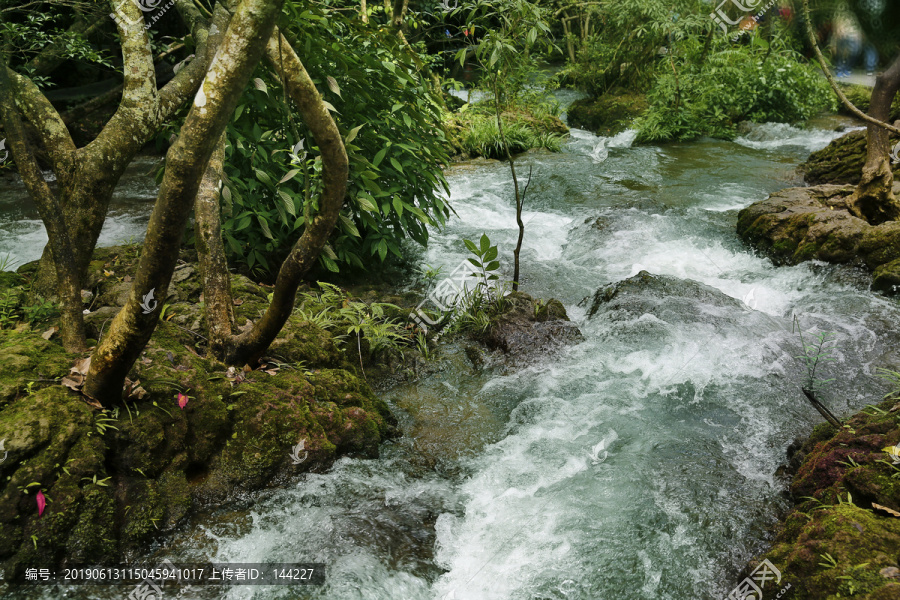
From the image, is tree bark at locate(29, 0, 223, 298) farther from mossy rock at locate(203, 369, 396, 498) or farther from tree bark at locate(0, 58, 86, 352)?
mossy rock at locate(203, 369, 396, 498)

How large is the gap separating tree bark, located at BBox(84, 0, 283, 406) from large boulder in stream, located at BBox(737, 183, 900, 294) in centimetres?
543

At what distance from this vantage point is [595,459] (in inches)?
128

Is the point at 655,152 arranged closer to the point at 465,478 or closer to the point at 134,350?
the point at 465,478

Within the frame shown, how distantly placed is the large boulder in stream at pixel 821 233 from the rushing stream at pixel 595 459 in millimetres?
185

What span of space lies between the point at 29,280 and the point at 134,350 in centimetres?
209

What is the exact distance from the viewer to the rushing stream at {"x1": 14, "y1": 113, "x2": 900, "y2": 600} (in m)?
2.50

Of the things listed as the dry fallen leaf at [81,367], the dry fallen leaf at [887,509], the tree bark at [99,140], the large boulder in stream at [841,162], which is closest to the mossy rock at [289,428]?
the dry fallen leaf at [81,367]

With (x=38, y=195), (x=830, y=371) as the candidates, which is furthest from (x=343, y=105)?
(x=830, y=371)

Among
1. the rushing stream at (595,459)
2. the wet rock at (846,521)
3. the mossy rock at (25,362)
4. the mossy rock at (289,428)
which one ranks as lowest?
the rushing stream at (595,459)

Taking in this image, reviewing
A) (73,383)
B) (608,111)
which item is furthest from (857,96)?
(73,383)

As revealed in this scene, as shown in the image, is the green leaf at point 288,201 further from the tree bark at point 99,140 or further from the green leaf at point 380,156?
the tree bark at point 99,140

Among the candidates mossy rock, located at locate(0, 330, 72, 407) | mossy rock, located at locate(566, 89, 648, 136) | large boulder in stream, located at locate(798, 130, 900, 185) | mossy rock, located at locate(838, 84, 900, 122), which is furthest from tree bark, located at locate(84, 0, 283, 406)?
mossy rock, located at locate(838, 84, 900, 122)

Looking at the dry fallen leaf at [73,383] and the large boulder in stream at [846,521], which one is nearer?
the large boulder in stream at [846,521]

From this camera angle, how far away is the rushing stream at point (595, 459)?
8.21 feet
